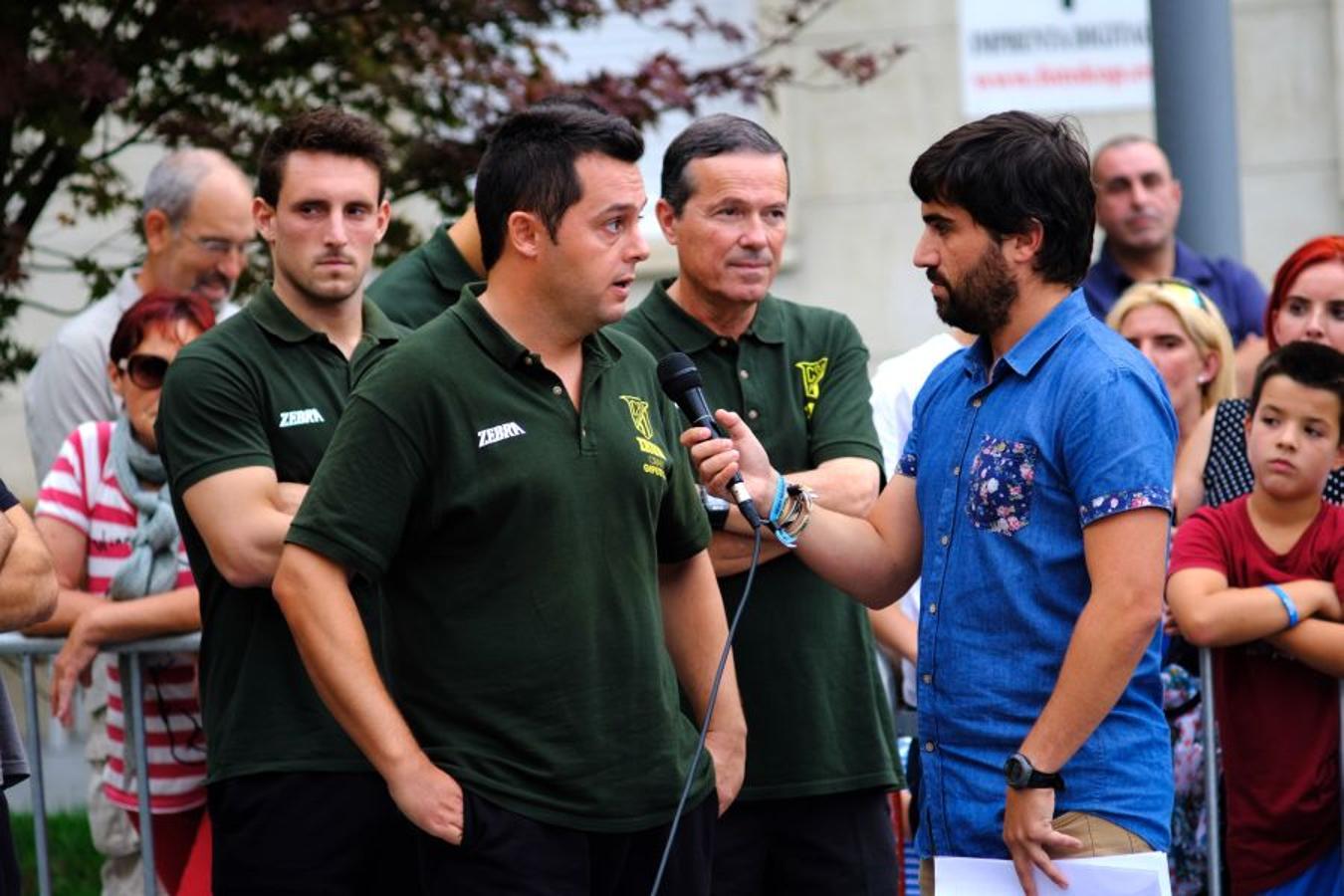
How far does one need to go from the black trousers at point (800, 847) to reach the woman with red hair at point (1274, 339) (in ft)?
5.26

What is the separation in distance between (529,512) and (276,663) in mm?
971

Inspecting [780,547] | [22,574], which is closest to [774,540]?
[780,547]

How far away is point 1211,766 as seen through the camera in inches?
213

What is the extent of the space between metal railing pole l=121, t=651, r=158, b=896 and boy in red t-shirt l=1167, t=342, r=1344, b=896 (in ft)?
8.85

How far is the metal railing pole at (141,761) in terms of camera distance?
5.29 m

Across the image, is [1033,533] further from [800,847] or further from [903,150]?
[903,150]

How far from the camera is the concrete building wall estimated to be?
42.1ft

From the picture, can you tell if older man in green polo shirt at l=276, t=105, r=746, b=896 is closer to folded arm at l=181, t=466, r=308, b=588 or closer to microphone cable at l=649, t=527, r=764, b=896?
microphone cable at l=649, t=527, r=764, b=896

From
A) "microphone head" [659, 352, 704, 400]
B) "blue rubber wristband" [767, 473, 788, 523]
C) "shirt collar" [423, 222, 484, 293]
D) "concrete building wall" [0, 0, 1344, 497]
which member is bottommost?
"blue rubber wristband" [767, 473, 788, 523]

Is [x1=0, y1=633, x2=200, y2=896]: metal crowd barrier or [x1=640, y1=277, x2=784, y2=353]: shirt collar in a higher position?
[x1=640, y1=277, x2=784, y2=353]: shirt collar

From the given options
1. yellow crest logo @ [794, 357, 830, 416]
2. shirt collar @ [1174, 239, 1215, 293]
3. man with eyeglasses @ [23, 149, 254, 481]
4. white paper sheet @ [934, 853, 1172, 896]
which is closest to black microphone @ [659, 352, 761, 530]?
white paper sheet @ [934, 853, 1172, 896]

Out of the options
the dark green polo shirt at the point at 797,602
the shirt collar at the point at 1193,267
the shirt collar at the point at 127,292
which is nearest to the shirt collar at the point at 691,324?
the dark green polo shirt at the point at 797,602

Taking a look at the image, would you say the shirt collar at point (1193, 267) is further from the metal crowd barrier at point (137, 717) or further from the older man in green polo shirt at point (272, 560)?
the metal crowd barrier at point (137, 717)

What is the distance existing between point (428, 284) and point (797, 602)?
1.41m
